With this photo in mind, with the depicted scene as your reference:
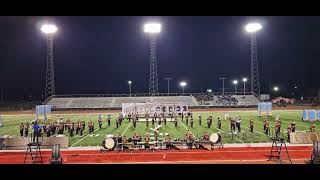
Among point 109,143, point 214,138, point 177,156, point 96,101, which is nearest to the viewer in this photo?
point 177,156

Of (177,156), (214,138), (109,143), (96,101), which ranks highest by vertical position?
(96,101)

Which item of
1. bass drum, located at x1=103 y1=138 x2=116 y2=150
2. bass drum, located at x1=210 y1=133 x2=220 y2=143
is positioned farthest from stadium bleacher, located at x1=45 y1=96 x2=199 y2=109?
bass drum, located at x1=103 y1=138 x2=116 y2=150

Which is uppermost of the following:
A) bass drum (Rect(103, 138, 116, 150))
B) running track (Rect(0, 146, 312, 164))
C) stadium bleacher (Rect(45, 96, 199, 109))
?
stadium bleacher (Rect(45, 96, 199, 109))

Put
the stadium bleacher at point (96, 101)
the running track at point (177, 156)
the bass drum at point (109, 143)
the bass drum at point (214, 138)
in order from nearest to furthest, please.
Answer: the running track at point (177, 156)
the bass drum at point (109, 143)
the bass drum at point (214, 138)
the stadium bleacher at point (96, 101)

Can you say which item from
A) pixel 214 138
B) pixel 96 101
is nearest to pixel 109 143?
pixel 214 138

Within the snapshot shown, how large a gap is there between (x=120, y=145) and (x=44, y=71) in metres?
20.5

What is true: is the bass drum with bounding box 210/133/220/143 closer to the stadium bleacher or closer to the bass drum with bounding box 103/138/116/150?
the bass drum with bounding box 103/138/116/150

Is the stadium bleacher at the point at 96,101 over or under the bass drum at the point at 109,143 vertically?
over

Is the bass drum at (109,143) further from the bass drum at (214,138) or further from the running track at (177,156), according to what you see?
the bass drum at (214,138)

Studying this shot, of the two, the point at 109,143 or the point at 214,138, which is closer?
the point at 109,143

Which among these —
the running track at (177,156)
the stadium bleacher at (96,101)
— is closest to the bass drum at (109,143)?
the running track at (177,156)

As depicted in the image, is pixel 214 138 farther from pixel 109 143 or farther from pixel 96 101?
pixel 96 101
